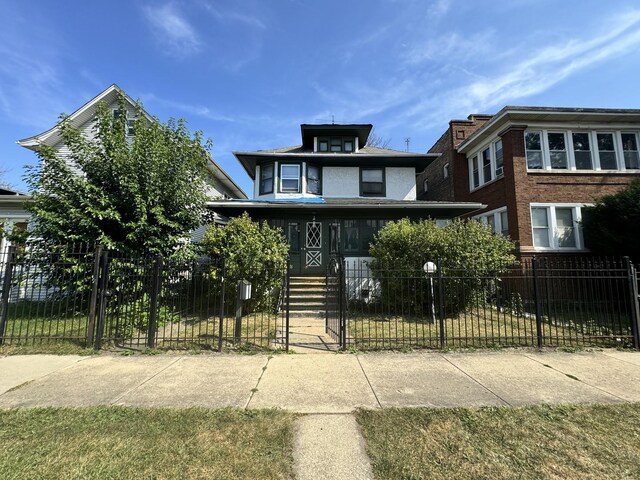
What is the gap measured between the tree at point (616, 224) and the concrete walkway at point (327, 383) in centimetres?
626

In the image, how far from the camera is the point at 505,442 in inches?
131

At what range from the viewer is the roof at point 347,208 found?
42.9ft

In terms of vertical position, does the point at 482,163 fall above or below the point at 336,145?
below

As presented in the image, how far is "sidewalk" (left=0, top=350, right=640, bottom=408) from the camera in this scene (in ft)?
14.3

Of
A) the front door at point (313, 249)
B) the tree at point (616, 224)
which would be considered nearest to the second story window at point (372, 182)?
the front door at point (313, 249)

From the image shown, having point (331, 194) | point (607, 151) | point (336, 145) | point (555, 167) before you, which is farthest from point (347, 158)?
point (607, 151)

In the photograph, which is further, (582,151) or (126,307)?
(582,151)

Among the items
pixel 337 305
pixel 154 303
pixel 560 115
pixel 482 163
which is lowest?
pixel 337 305

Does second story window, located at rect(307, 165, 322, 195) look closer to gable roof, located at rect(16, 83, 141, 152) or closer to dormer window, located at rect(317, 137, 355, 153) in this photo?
dormer window, located at rect(317, 137, 355, 153)

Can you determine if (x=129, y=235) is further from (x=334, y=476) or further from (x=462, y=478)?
(x=462, y=478)

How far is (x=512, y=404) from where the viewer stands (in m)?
4.23

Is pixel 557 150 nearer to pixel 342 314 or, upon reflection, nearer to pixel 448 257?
pixel 448 257

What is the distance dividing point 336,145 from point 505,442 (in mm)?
15398

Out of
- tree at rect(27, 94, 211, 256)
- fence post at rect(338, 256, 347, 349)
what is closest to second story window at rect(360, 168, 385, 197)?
tree at rect(27, 94, 211, 256)
